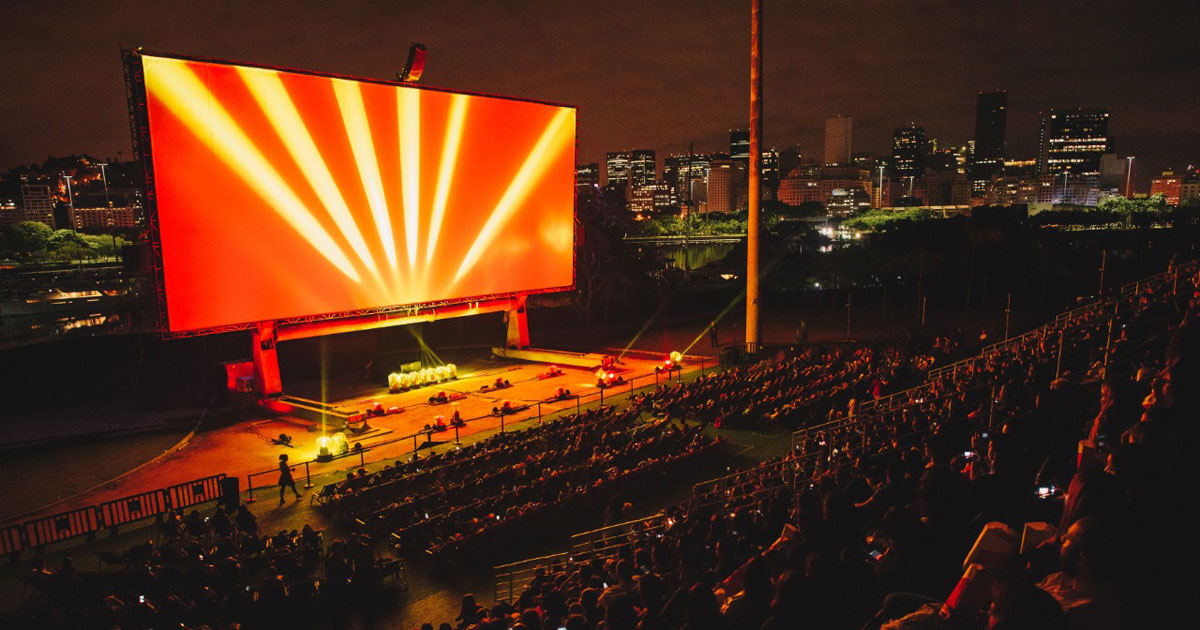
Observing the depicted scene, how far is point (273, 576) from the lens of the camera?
29.1 ft

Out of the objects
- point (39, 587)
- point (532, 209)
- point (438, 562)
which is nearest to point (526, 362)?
point (532, 209)

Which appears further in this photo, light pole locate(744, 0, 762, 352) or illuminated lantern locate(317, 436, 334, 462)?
light pole locate(744, 0, 762, 352)

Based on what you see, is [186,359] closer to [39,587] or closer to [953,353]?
[39,587]

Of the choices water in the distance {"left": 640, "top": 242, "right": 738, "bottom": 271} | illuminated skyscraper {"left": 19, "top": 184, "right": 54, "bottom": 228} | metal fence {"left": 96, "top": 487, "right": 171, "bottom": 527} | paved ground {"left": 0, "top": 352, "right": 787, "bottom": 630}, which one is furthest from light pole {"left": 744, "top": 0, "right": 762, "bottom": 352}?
illuminated skyscraper {"left": 19, "top": 184, "right": 54, "bottom": 228}

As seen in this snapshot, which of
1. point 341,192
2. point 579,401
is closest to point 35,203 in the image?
point 341,192

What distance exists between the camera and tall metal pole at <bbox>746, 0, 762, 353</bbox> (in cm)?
2273

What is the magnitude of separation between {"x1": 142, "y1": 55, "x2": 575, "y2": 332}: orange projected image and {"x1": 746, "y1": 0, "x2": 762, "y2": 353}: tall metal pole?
9.76m

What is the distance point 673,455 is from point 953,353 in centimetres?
1104

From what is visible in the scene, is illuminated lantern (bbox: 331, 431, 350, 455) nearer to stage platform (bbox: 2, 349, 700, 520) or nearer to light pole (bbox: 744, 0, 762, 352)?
stage platform (bbox: 2, 349, 700, 520)

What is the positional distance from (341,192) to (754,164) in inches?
583

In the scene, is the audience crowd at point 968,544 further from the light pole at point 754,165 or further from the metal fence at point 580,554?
the light pole at point 754,165

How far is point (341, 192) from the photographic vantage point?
23.2 meters

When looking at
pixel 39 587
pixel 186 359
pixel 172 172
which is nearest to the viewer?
pixel 39 587

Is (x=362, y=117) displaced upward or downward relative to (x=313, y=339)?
upward
